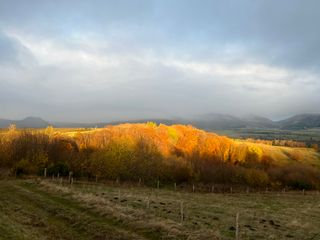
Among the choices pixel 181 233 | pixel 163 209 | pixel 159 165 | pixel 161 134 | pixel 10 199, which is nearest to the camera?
pixel 181 233

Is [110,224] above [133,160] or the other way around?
above

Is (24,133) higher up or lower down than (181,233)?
higher up

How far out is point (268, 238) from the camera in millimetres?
21000

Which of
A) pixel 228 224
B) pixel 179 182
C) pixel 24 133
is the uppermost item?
pixel 24 133

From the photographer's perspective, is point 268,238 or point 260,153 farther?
point 260,153

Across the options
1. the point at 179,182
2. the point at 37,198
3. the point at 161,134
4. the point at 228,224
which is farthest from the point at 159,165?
the point at 228,224

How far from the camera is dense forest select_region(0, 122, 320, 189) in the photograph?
78.7m

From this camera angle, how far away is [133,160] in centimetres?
8338

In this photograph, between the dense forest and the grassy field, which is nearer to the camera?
the grassy field

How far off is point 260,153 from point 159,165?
66.2m

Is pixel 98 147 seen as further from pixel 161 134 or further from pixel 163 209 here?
pixel 163 209

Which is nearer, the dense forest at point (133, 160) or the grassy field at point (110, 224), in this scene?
the grassy field at point (110, 224)

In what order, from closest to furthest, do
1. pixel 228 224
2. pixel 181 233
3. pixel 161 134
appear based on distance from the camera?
pixel 181 233 < pixel 228 224 < pixel 161 134

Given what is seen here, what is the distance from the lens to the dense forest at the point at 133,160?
258 ft
